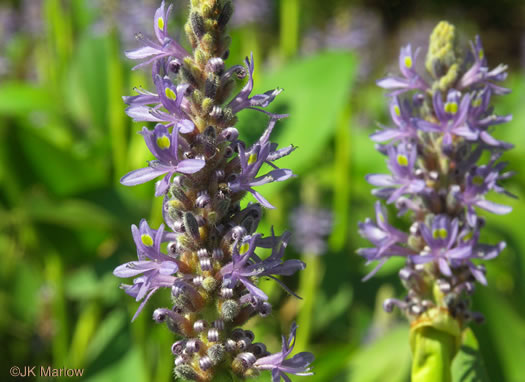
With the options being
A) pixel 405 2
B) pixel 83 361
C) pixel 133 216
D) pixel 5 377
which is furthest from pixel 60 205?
pixel 405 2

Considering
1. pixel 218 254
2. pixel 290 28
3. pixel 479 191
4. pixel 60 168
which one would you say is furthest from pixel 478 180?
pixel 290 28

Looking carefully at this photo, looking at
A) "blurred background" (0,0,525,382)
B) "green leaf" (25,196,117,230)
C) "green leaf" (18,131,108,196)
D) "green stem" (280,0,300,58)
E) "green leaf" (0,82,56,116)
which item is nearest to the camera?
"blurred background" (0,0,525,382)

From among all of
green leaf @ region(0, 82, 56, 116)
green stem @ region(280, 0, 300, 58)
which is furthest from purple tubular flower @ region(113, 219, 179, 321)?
green stem @ region(280, 0, 300, 58)

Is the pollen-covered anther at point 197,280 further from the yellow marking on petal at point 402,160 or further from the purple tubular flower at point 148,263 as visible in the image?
the yellow marking on petal at point 402,160

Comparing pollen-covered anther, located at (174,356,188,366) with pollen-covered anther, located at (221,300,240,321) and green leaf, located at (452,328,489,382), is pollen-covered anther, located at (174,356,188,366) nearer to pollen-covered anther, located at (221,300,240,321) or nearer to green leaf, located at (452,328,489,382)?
pollen-covered anther, located at (221,300,240,321)

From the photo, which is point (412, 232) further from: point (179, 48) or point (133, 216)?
point (133, 216)

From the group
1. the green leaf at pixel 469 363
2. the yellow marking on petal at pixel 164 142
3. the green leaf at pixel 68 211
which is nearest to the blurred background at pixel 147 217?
the green leaf at pixel 68 211
